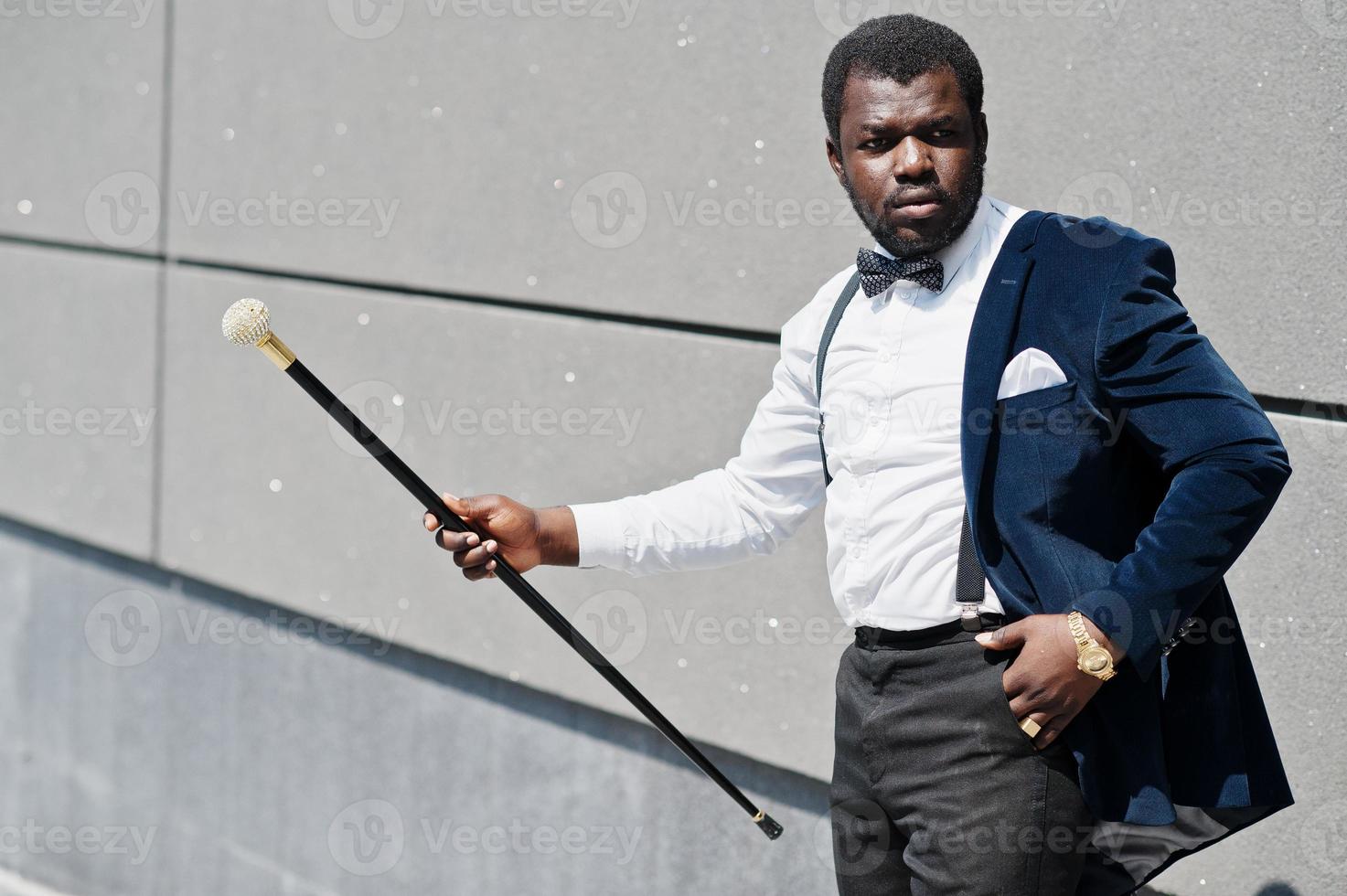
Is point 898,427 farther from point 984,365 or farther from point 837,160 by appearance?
point 837,160

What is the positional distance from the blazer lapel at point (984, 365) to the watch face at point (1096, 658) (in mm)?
177

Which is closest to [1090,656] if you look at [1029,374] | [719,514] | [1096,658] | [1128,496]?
[1096,658]

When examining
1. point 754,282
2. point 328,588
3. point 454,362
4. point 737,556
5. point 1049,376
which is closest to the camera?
point 1049,376

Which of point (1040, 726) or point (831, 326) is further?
point (831, 326)

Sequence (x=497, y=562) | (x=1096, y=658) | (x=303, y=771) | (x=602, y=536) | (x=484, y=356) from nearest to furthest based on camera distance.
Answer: (x=1096, y=658)
(x=497, y=562)
(x=602, y=536)
(x=484, y=356)
(x=303, y=771)

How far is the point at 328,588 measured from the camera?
3764 millimetres

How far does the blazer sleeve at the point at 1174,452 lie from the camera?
62.2 inches

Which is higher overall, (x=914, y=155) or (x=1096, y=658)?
(x=914, y=155)

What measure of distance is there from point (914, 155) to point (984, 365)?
0.95 ft

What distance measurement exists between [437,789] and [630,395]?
1237 mm

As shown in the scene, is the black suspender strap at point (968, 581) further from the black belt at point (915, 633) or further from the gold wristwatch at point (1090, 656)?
the gold wristwatch at point (1090, 656)

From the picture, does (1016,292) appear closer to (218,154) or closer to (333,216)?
(333,216)

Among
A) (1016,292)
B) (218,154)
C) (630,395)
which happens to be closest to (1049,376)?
(1016,292)

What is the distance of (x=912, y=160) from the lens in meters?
1.77
